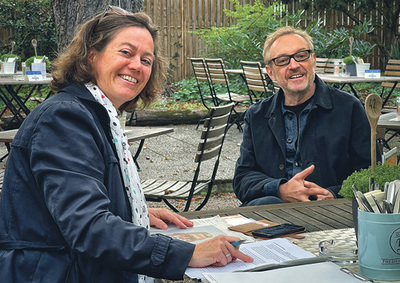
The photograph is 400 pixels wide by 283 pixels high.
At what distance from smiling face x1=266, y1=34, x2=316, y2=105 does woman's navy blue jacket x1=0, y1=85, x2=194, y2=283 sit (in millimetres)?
1677

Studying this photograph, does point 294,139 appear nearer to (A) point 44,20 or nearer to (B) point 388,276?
(B) point 388,276

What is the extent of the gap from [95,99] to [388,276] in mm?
1067

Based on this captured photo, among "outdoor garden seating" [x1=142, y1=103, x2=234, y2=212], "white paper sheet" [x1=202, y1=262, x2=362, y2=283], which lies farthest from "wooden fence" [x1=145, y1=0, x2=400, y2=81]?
"white paper sheet" [x1=202, y1=262, x2=362, y2=283]

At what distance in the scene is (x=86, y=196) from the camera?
5.37ft

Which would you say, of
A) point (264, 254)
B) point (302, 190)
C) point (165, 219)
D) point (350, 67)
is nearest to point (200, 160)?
point (302, 190)

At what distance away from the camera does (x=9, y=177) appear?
1.83 metres

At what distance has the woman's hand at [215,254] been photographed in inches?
64.8

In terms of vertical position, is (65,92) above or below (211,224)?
above

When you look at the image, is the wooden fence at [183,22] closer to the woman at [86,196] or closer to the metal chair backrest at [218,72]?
the metal chair backrest at [218,72]

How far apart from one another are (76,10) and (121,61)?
4705mm

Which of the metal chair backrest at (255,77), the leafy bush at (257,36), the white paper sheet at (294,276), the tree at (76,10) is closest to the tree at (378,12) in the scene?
the leafy bush at (257,36)

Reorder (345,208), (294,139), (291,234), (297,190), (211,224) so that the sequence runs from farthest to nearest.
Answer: (294,139)
(297,190)
(345,208)
(211,224)
(291,234)

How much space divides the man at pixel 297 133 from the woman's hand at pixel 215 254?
4.53 ft

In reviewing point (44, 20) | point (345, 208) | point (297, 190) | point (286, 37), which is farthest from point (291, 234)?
point (44, 20)
